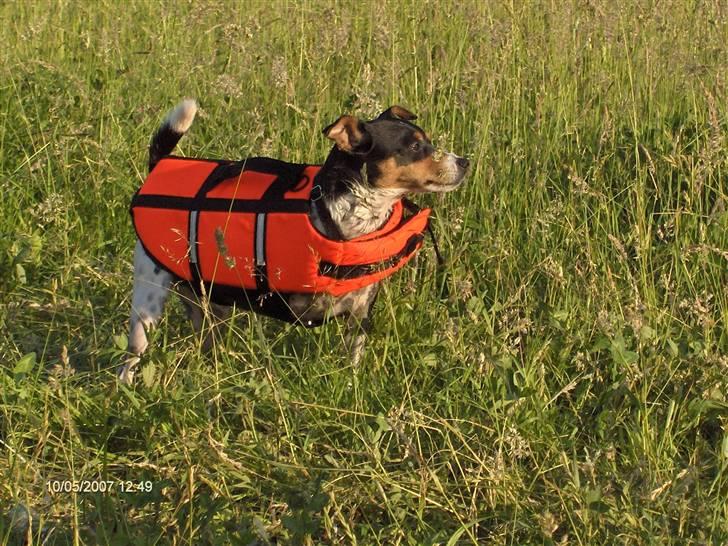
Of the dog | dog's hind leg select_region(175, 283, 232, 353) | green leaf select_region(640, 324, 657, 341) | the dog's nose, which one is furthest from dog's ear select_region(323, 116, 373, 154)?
green leaf select_region(640, 324, 657, 341)

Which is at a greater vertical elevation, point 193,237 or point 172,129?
point 172,129

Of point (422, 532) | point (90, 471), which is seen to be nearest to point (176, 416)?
point (90, 471)

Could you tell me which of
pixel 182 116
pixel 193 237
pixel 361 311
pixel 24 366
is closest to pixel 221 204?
pixel 193 237

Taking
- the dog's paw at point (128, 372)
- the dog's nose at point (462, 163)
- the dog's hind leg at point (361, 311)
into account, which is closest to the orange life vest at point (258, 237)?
the dog's hind leg at point (361, 311)

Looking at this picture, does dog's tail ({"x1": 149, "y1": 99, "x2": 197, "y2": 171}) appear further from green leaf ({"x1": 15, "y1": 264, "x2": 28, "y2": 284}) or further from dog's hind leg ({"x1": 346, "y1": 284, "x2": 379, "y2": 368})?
dog's hind leg ({"x1": 346, "y1": 284, "x2": 379, "y2": 368})

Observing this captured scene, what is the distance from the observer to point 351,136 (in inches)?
144

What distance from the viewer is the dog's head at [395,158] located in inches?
144

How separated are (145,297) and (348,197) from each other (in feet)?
2.62

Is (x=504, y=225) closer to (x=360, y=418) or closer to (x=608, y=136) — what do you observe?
(x=608, y=136)

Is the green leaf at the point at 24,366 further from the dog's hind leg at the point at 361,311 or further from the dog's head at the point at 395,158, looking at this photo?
the dog's head at the point at 395,158

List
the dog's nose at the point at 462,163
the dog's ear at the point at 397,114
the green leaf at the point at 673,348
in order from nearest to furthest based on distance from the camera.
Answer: the green leaf at the point at 673,348
the dog's nose at the point at 462,163
the dog's ear at the point at 397,114

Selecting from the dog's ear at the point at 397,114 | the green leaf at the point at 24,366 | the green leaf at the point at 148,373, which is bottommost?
the green leaf at the point at 24,366

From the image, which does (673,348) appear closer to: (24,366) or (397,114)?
(397,114)
